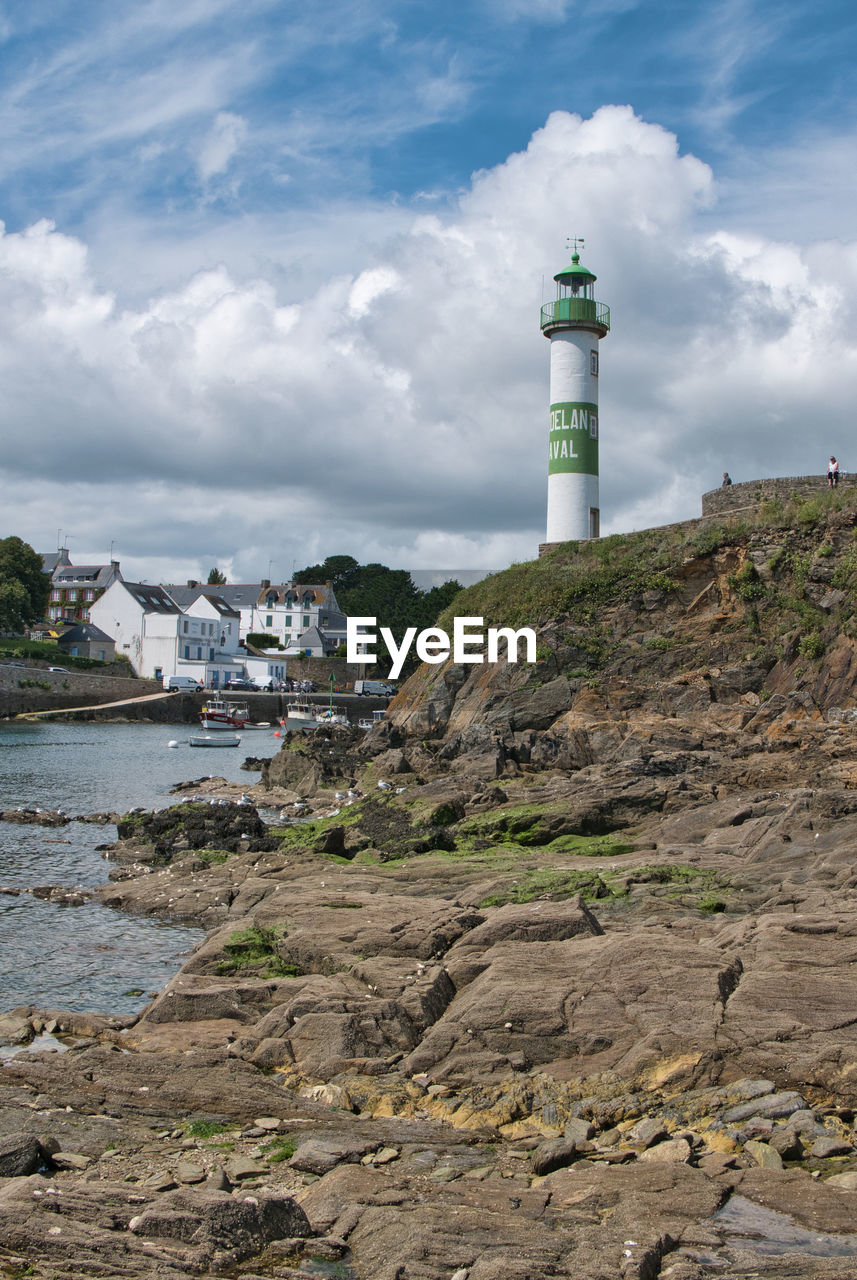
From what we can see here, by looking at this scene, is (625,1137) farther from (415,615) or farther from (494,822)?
(415,615)

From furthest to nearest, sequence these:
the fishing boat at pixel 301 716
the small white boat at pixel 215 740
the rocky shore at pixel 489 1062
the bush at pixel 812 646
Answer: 1. the fishing boat at pixel 301 716
2. the small white boat at pixel 215 740
3. the bush at pixel 812 646
4. the rocky shore at pixel 489 1062

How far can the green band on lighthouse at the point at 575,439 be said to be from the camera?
46156mm

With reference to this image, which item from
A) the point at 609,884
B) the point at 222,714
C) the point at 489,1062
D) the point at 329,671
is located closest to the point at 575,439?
the point at 609,884

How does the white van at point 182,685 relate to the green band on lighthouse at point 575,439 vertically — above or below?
below

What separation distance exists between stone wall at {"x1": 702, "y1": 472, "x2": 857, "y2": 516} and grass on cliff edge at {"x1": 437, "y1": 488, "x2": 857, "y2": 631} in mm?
555

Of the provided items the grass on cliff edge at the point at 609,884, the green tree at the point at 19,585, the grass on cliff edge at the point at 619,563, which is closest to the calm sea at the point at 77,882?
the grass on cliff edge at the point at 609,884

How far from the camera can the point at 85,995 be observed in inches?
638

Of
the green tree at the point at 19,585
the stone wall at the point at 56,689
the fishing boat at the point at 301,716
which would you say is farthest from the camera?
the green tree at the point at 19,585

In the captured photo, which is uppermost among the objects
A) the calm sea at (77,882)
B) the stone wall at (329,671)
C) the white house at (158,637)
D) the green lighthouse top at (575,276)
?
the green lighthouse top at (575,276)

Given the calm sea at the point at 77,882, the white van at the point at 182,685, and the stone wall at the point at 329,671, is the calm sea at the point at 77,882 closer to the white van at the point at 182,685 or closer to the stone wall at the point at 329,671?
the white van at the point at 182,685

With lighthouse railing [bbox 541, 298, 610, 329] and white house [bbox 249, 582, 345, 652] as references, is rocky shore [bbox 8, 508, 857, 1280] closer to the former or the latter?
lighthouse railing [bbox 541, 298, 610, 329]

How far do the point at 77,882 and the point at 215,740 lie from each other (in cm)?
5155

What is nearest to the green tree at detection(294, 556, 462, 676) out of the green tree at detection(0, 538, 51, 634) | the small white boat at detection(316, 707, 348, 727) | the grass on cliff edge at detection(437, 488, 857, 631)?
the small white boat at detection(316, 707, 348, 727)

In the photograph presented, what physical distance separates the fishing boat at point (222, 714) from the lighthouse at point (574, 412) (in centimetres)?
4751
